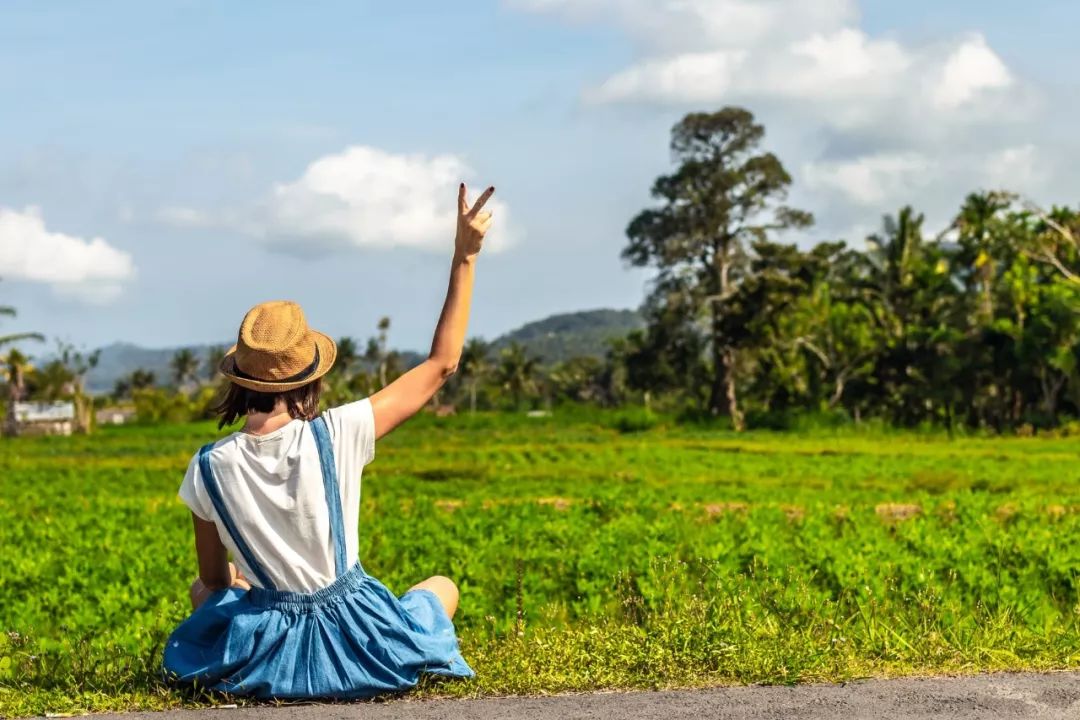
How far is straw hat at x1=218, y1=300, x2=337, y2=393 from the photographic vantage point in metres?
3.87

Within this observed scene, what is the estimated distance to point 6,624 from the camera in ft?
24.4

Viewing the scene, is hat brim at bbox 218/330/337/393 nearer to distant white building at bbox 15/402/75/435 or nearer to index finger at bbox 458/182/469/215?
index finger at bbox 458/182/469/215

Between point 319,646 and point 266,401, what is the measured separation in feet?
2.78

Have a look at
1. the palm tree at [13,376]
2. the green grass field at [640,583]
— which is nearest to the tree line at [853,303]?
the green grass field at [640,583]

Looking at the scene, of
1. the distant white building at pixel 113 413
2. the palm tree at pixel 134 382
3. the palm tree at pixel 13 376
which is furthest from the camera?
the palm tree at pixel 134 382

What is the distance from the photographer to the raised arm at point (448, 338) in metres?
3.99

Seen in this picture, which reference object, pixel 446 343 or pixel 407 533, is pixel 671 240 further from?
pixel 446 343

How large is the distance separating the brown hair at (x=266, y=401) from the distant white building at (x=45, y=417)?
68.5m

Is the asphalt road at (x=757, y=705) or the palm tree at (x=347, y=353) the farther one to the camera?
the palm tree at (x=347, y=353)

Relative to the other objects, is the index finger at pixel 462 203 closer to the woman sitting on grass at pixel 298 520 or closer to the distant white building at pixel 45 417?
the woman sitting on grass at pixel 298 520

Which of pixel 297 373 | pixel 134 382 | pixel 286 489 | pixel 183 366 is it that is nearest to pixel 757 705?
pixel 286 489

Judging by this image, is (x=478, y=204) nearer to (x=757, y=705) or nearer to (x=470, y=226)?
(x=470, y=226)

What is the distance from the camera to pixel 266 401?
157 inches

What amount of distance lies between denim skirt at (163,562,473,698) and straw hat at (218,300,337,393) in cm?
72
